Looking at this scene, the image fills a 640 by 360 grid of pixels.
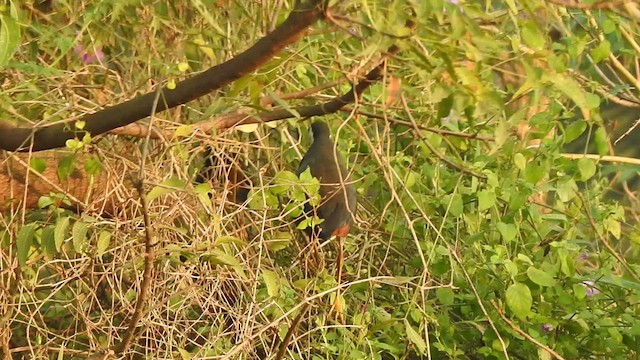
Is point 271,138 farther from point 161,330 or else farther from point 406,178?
point 161,330

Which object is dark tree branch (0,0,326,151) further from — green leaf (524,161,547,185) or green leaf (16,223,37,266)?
green leaf (524,161,547,185)

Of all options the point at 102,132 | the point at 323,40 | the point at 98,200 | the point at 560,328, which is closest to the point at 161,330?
the point at 98,200

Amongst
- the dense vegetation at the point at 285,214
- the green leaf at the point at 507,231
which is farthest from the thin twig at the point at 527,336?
the green leaf at the point at 507,231

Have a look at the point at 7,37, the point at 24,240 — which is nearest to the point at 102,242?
the point at 24,240

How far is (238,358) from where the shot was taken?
7.36ft

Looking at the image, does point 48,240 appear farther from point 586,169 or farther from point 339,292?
point 586,169

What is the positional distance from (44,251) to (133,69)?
842 mm

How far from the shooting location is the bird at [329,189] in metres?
2.46

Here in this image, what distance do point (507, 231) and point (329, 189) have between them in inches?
15.1

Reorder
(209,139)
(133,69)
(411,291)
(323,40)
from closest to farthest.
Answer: (209,139), (323,40), (411,291), (133,69)

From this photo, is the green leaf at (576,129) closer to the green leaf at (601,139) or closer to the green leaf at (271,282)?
the green leaf at (601,139)

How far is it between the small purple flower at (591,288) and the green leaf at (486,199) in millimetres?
281

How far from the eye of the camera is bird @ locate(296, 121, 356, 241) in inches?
96.7

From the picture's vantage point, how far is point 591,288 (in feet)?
8.65
